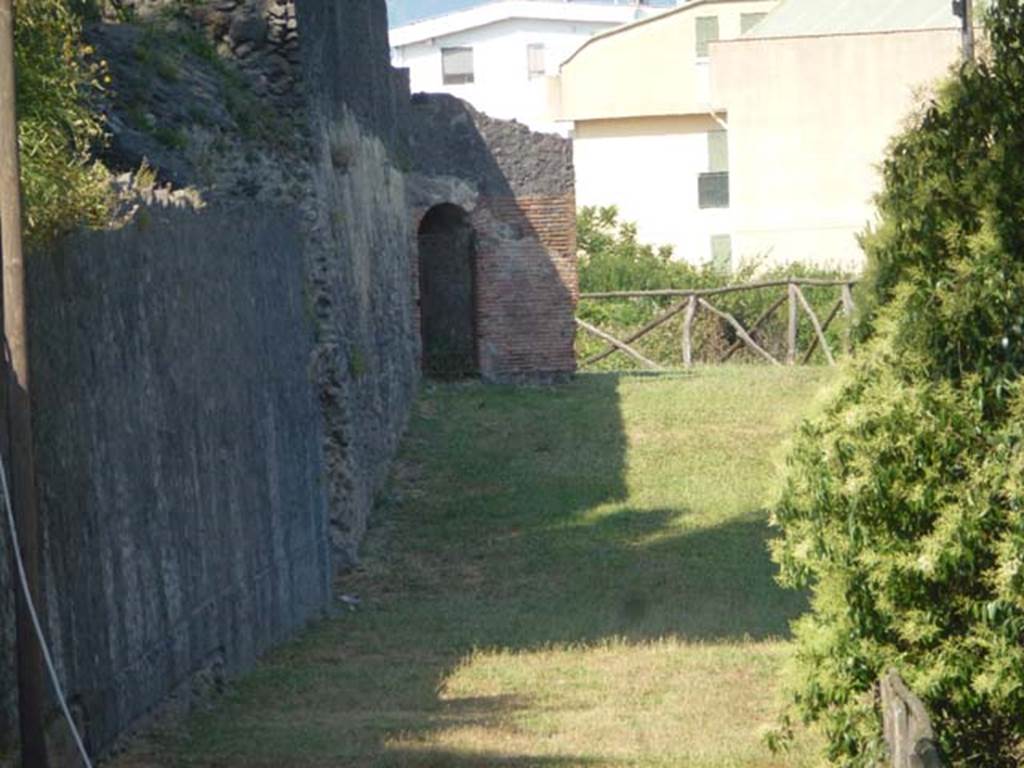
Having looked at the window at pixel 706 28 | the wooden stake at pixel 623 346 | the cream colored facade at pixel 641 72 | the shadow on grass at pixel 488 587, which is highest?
the window at pixel 706 28

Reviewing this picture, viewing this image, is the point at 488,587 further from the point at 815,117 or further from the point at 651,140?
the point at 651,140

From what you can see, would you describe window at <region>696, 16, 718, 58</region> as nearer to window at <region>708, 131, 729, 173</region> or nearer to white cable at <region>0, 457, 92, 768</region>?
window at <region>708, 131, 729, 173</region>

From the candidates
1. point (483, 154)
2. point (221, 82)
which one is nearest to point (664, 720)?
point (221, 82)

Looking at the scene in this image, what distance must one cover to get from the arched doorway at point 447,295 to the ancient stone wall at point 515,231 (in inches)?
9.2

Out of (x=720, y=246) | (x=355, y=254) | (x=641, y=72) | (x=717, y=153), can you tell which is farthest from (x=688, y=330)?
(x=641, y=72)

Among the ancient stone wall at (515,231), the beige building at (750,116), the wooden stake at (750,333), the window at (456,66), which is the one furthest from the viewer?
the window at (456,66)

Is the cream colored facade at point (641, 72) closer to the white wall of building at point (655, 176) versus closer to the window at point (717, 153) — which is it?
the white wall of building at point (655, 176)

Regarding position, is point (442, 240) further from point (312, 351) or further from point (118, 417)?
point (118, 417)

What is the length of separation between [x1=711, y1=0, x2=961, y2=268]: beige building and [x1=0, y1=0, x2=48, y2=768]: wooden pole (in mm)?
37303

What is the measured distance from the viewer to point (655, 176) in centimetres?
5109

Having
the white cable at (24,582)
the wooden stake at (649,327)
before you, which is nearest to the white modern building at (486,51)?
the wooden stake at (649,327)

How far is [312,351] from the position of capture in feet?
51.8

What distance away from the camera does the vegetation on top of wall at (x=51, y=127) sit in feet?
29.0

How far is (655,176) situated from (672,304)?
52.6 ft
